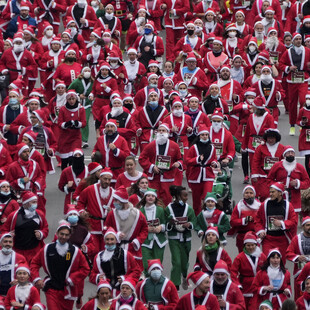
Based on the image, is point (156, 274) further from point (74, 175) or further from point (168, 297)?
point (74, 175)

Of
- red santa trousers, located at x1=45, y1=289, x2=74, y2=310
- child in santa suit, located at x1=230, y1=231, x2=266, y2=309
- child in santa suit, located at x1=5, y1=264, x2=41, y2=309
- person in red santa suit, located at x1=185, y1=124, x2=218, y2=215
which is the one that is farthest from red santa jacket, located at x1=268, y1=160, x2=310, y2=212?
child in santa suit, located at x1=5, y1=264, x2=41, y2=309

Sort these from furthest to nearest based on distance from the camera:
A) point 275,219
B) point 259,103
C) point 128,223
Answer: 1. point 259,103
2. point 275,219
3. point 128,223

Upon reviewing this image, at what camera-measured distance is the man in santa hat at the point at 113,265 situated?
18469 millimetres

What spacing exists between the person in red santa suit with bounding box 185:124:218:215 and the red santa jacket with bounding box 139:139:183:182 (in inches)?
7.8

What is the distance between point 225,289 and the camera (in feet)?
59.2

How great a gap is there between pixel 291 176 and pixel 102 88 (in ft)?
18.0

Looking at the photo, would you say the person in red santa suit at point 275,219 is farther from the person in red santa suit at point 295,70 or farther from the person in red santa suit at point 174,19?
the person in red santa suit at point 174,19

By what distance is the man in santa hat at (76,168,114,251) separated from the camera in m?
20.5

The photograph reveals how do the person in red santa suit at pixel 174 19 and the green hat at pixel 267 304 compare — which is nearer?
the green hat at pixel 267 304

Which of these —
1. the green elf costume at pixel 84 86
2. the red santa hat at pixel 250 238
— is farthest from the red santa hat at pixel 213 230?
the green elf costume at pixel 84 86

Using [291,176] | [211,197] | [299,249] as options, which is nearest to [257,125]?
[291,176]

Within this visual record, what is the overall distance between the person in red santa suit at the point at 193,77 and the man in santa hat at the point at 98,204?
6.19m

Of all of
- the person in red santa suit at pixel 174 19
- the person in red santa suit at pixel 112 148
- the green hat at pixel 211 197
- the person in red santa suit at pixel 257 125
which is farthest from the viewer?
the person in red santa suit at pixel 174 19

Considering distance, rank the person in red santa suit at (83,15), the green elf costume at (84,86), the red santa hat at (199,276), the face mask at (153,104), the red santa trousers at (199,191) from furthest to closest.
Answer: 1. the person in red santa suit at (83,15)
2. the green elf costume at (84,86)
3. the face mask at (153,104)
4. the red santa trousers at (199,191)
5. the red santa hat at (199,276)
